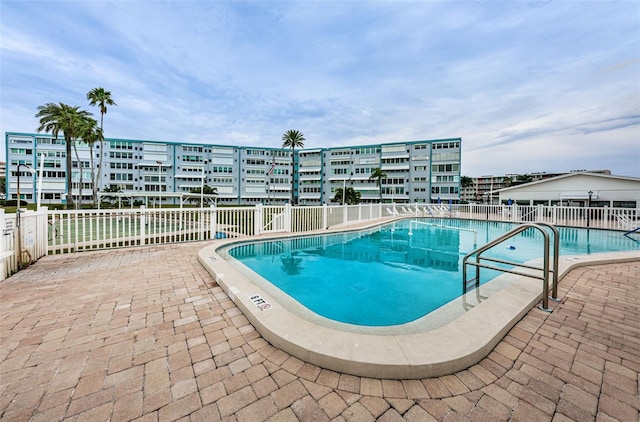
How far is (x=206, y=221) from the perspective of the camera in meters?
8.43

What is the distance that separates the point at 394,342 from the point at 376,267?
169 inches

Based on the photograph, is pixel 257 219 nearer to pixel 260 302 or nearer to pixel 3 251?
pixel 3 251

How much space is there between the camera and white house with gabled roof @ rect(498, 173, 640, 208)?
70.1 ft

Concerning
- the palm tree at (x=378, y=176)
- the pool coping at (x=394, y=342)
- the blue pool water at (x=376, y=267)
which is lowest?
the blue pool water at (x=376, y=267)

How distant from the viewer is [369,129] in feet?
120

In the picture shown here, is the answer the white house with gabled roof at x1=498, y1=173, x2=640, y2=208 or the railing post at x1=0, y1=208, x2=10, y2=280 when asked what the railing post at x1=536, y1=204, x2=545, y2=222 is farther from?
the railing post at x1=0, y1=208, x2=10, y2=280

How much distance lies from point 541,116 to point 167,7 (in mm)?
22823

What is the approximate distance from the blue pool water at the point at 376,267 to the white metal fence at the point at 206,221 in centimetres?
142

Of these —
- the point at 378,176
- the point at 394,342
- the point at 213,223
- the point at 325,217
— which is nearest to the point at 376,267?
the point at 394,342

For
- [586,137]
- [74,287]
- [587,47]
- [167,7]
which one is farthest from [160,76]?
[586,137]

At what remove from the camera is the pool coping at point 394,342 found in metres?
1.89

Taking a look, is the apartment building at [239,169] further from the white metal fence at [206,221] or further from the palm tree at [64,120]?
the white metal fence at [206,221]

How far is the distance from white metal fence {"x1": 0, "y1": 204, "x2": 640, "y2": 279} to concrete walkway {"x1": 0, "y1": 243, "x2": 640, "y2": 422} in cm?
267

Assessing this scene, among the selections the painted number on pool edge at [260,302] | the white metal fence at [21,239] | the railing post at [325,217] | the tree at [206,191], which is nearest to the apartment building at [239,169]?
the tree at [206,191]
